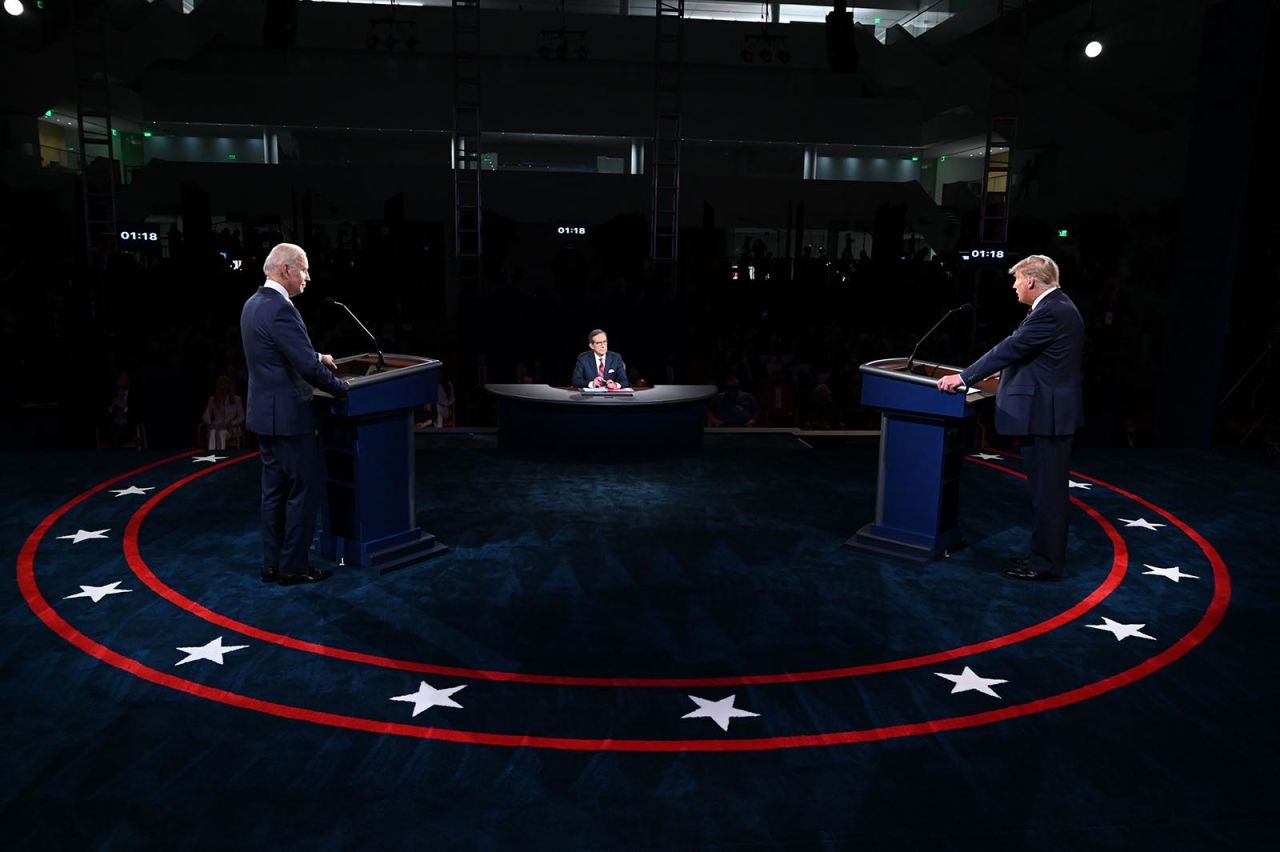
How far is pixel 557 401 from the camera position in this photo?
25.4ft

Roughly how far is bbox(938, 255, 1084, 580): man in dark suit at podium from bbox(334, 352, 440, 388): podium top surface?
2.86m

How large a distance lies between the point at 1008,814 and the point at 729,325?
11.8 metres

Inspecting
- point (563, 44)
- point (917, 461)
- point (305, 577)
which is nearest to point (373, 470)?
point (305, 577)

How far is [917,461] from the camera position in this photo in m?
5.22

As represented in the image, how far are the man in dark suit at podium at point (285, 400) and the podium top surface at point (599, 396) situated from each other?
130 inches

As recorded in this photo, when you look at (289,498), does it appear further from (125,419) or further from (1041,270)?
(125,419)

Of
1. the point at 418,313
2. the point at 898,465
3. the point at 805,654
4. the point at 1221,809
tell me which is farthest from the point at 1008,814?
the point at 418,313

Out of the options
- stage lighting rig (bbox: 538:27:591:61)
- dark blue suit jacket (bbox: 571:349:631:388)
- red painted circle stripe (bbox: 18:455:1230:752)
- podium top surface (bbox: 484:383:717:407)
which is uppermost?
stage lighting rig (bbox: 538:27:591:61)

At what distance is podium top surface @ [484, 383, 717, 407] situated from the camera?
7793 millimetres

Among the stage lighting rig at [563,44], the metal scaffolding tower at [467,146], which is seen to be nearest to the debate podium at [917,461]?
the metal scaffolding tower at [467,146]

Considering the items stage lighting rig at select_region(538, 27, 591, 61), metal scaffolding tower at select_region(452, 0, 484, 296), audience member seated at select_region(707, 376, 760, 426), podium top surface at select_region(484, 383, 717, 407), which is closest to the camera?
podium top surface at select_region(484, 383, 717, 407)

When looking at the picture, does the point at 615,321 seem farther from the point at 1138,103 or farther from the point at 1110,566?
the point at 1138,103

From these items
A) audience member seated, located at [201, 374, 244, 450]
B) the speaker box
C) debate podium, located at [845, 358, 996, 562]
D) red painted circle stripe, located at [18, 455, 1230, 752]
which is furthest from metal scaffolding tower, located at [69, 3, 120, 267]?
the speaker box

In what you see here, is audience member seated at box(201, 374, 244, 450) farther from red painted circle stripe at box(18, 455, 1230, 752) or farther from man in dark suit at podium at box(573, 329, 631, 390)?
red painted circle stripe at box(18, 455, 1230, 752)
